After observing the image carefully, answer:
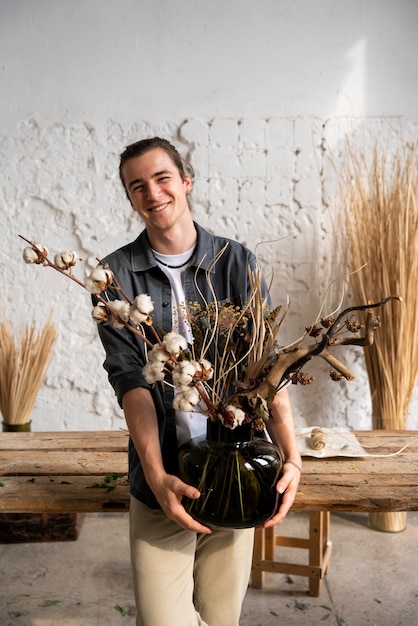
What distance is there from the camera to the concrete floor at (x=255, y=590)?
2.86 meters

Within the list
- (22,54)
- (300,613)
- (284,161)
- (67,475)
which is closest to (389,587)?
(300,613)

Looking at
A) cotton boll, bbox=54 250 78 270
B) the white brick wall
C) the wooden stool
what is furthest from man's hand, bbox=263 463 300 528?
the white brick wall

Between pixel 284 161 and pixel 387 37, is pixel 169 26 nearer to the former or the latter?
pixel 284 161

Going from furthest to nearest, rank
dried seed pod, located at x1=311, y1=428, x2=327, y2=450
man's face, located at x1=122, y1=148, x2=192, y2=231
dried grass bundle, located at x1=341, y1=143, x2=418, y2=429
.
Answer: dried grass bundle, located at x1=341, y1=143, x2=418, y2=429 < dried seed pod, located at x1=311, y1=428, x2=327, y2=450 < man's face, located at x1=122, y1=148, x2=192, y2=231

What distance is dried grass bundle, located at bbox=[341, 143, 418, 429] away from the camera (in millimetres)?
3404

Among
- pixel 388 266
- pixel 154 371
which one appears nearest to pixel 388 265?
pixel 388 266

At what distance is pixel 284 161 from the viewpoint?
3.73 metres

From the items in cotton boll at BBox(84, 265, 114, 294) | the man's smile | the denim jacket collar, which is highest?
the man's smile

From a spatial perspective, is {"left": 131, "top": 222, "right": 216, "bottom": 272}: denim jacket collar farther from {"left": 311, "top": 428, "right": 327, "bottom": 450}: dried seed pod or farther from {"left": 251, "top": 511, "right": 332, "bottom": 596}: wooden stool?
{"left": 251, "top": 511, "right": 332, "bottom": 596}: wooden stool

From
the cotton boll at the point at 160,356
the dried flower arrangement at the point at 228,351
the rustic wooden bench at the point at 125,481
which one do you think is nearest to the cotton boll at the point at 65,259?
the dried flower arrangement at the point at 228,351

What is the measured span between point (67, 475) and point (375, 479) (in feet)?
3.49

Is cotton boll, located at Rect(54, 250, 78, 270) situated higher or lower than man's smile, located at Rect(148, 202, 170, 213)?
lower

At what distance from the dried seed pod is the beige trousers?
0.66 meters

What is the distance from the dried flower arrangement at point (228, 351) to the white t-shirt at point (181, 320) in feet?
0.66
